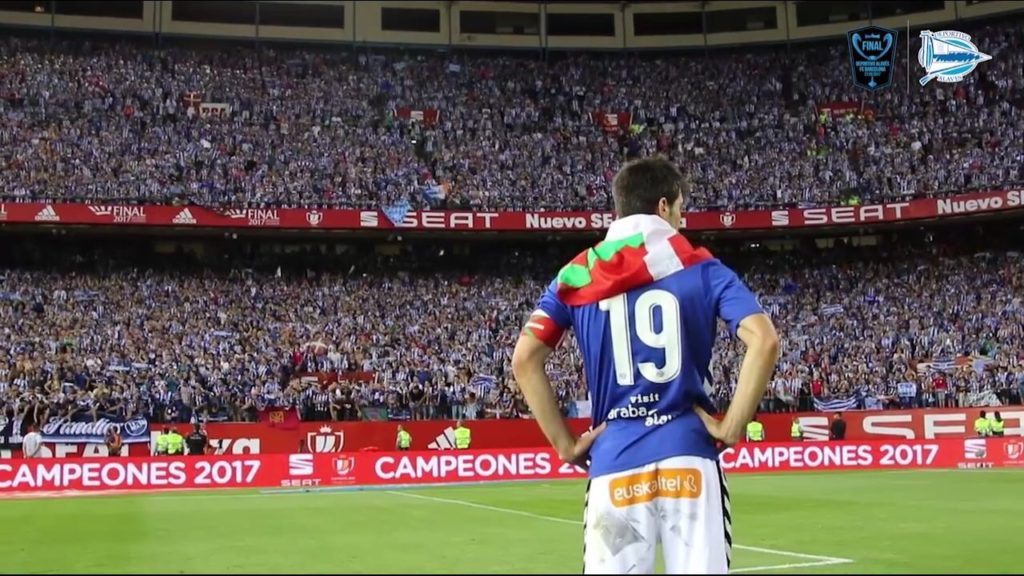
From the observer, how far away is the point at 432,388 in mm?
39562

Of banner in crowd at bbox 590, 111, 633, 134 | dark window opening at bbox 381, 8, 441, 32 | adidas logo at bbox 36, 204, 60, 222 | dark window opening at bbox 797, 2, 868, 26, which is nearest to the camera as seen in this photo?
adidas logo at bbox 36, 204, 60, 222

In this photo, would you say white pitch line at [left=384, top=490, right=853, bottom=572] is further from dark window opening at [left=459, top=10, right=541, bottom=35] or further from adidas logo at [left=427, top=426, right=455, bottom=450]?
dark window opening at [left=459, top=10, right=541, bottom=35]

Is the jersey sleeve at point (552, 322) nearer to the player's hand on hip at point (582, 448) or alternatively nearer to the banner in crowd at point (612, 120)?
the player's hand on hip at point (582, 448)

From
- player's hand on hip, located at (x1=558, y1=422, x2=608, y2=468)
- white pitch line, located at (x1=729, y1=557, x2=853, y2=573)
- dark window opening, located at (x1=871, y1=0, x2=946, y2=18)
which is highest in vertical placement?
dark window opening, located at (x1=871, y1=0, x2=946, y2=18)

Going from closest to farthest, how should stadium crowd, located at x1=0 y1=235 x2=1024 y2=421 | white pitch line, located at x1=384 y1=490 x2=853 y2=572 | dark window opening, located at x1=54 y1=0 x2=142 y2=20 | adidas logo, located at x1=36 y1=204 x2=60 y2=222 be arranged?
1. white pitch line, located at x1=384 y1=490 x2=853 y2=572
2. stadium crowd, located at x1=0 y1=235 x2=1024 y2=421
3. adidas logo, located at x1=36 y1=204 x2=60 y2=222
4. dark window opening, located at x1=54 y1=0 x2=142 y2=20

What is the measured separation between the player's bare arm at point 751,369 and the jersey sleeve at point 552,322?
73cm

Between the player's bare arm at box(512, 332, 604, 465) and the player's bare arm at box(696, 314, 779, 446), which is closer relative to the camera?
the player's bare arm at box(696, 314, 779, 446)

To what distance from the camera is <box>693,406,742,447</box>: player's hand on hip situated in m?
4.37

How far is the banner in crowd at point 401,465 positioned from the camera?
28.1 meters

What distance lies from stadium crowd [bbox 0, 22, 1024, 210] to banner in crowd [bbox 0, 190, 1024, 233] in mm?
693

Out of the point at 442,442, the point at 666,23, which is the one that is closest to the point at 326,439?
the point at 442,442

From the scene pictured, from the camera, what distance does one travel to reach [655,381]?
14.8 ft

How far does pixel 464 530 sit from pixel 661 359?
12.4 meters

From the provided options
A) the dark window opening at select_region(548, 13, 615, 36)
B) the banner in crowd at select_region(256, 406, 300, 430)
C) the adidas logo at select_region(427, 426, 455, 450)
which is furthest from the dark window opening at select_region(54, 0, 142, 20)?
the adidas logo at select_region(427, 426, 455, 450)
